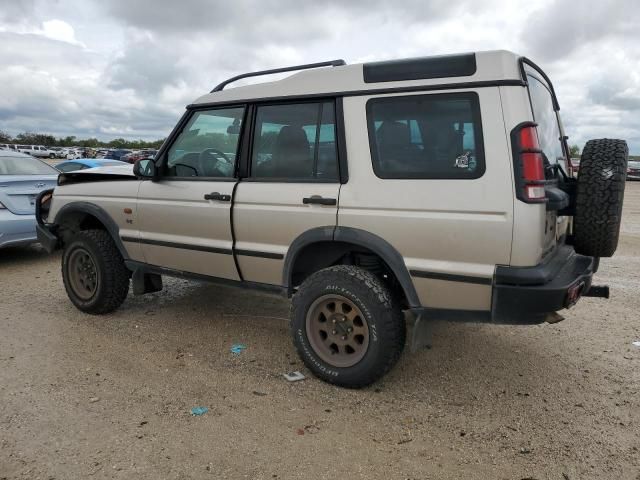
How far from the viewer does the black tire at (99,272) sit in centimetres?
471

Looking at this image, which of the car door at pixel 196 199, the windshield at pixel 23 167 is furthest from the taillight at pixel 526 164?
the windshield at pixel 23 167

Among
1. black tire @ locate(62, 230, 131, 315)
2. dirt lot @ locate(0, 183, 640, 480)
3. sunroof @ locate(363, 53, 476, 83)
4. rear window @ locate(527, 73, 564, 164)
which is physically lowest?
dirt lot @ locate(0, 183, 640, 480)

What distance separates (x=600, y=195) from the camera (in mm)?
3064

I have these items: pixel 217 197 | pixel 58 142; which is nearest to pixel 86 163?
pixel 217 197

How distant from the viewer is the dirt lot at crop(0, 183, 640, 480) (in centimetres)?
266

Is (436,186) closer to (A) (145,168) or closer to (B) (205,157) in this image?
(B) (205,157)

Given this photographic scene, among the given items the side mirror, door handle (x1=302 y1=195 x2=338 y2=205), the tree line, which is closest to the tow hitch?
door handle (x1=302 y1=195 x2=338 y2=205)

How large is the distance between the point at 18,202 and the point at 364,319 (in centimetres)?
571

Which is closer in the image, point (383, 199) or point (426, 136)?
point (426, 136)

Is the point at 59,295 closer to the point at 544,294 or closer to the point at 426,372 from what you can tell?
the point at 426,372

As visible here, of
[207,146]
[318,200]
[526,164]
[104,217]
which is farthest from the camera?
[104,217]

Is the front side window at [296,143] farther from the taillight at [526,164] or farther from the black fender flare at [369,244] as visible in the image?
the taillight at [526,164]

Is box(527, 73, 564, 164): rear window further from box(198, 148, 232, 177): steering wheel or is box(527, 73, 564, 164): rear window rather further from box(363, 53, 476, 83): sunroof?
box(198, 148, 232, 177): steering wheel

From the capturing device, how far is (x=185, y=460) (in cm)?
267
